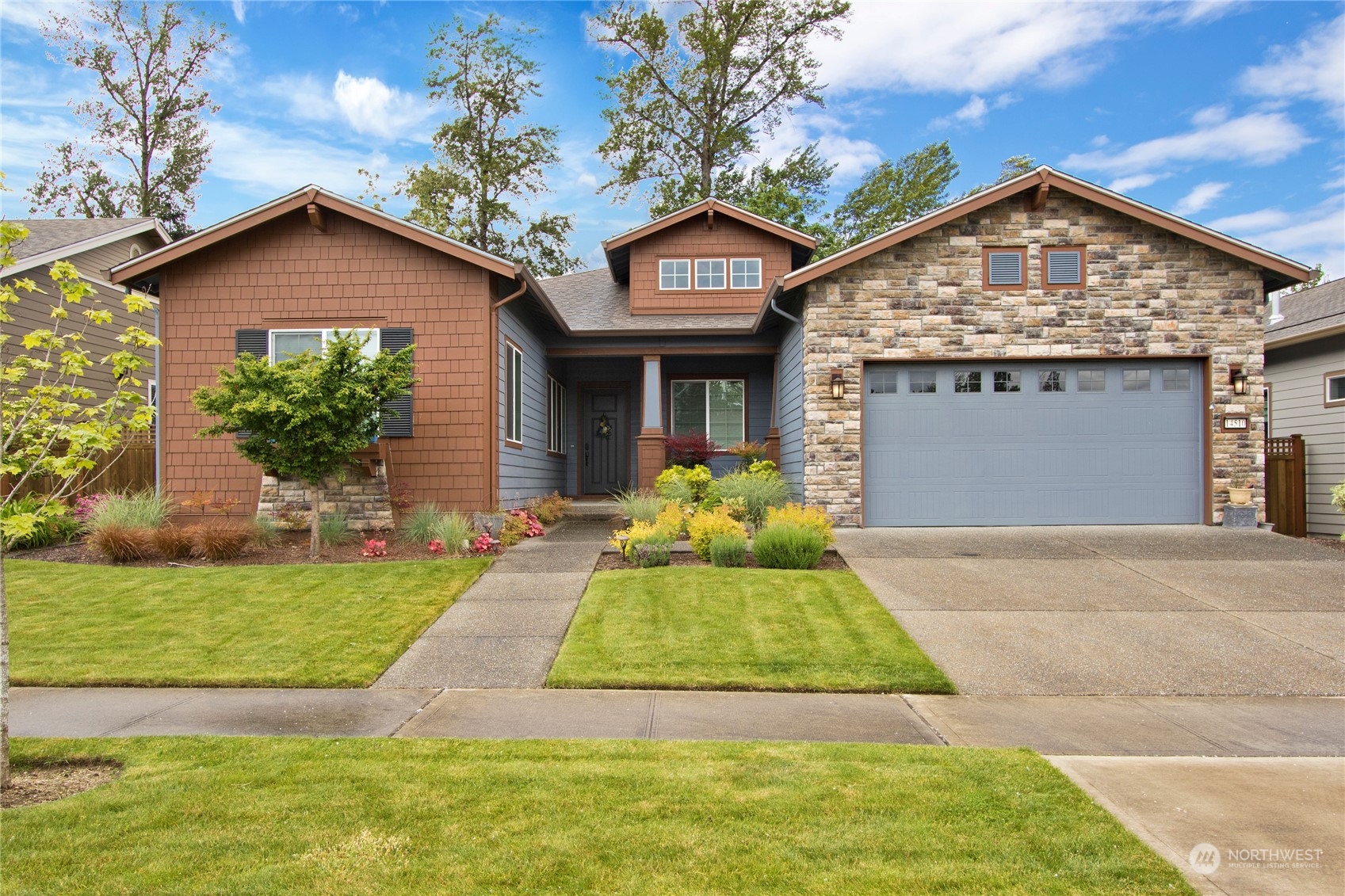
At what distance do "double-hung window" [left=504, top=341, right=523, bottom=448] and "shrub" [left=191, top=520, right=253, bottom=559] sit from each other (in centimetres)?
378

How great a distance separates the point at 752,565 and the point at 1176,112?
15.6m

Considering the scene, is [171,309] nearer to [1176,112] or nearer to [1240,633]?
[1240,633]

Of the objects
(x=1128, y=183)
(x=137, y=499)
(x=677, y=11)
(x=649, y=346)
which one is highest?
(x=677, y=11)

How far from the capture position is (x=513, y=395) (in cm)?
1244

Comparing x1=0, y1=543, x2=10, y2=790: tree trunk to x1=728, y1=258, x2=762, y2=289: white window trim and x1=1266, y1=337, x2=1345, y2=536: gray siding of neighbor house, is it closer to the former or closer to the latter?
x1=728, y1=258, x2=762, y2=289: white window trim

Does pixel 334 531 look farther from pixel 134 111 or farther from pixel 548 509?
pixel 134 111

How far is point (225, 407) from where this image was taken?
8.86 m

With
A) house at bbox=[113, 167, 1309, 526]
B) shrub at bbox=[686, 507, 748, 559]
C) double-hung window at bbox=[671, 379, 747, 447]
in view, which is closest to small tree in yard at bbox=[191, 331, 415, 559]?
house at bbox=[113, 167, 1309, 526]

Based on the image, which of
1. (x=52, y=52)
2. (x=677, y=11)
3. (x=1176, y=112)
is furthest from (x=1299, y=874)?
(x=52, y=52)

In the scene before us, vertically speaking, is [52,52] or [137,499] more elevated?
[52,52]

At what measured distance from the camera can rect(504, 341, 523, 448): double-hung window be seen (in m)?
12.0

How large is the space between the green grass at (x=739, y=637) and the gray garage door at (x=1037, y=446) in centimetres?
409

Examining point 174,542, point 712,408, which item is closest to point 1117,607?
point 712,408

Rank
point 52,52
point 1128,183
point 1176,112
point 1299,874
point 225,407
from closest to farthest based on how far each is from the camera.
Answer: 1. point 1299,874
2. point 225,407
3. point 1176,112
4. point 1128,183
5. point 52,52
